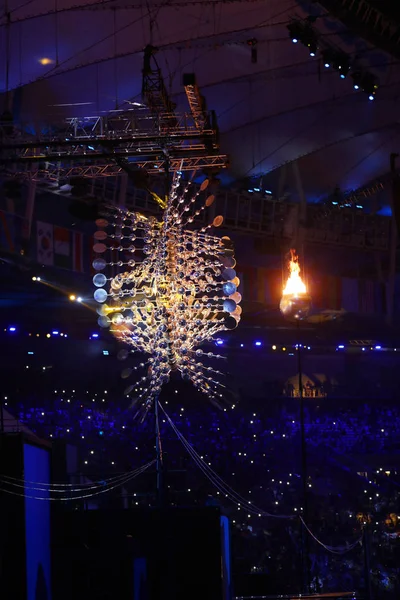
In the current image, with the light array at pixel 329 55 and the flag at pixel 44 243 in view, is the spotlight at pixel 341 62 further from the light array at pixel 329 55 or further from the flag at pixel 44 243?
the flag at pixel 44 243

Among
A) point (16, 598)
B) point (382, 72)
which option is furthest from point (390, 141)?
point (16, 598)

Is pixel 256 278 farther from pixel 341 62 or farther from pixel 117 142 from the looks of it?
pixel 117 142

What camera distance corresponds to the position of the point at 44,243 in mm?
19172

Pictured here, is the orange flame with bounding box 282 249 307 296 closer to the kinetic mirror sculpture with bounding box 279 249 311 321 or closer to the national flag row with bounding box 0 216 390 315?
the kinetic mirror sculpture with bounding box 279 249 311 321

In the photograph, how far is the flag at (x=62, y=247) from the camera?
770 inches

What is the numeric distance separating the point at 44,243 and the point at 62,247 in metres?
0.76

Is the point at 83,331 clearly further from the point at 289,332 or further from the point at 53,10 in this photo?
the point at 53,10

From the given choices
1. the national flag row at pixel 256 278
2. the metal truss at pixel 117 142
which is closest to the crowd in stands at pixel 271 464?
the national flag row at pixel 256 278

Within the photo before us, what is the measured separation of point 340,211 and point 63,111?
995 centimetres

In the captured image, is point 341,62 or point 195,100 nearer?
point 195,100

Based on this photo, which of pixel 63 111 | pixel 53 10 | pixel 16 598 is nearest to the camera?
pixel 16 598

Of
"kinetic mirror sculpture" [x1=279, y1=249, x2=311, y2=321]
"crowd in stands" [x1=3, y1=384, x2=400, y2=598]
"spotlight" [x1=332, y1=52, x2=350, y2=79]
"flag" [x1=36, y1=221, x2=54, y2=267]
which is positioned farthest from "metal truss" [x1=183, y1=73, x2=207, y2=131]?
"flag" [x1=36, y1=221, x2=54, y2=267]

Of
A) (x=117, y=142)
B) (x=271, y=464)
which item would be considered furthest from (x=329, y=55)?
(x=271, y=464)

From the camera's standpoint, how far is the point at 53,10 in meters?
14.2
